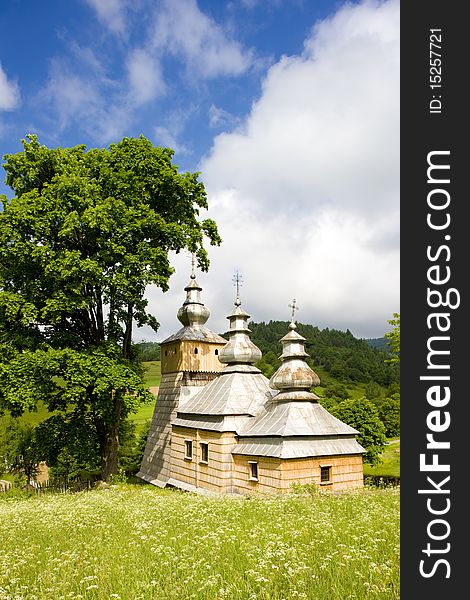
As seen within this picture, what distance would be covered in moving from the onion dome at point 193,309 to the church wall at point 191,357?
84.6 inches

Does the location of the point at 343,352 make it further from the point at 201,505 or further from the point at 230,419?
the point at 201,505

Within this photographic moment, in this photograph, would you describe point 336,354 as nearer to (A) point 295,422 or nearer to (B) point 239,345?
(B) point 239,345

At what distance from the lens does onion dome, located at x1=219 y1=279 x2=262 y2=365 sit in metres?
27.2

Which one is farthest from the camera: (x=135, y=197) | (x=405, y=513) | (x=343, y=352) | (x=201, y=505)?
(x=343, y=352)

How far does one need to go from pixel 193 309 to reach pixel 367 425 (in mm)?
16040

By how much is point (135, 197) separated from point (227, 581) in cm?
1921

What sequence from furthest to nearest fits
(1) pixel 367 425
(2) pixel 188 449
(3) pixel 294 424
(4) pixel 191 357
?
(1) pixel 367 425 < (4) pixel 191 357 < (2) pixel 188 449 < (3) pixel 294 424

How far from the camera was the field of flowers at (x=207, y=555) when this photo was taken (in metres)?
6.32

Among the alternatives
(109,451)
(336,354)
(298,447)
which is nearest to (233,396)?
(298,447)

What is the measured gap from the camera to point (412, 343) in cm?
666

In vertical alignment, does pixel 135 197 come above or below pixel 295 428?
above

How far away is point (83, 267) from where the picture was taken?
2072 cm

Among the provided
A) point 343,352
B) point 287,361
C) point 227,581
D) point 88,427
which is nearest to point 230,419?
point 287,361

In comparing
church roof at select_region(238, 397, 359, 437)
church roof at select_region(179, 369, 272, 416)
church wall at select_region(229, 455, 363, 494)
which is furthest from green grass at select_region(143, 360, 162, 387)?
church roof at select_region(238, 397, 359, 437)
